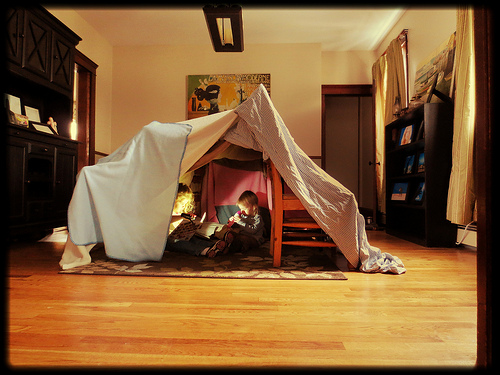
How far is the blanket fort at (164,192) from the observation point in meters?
2.02

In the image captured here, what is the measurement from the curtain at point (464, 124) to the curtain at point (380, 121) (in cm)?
182

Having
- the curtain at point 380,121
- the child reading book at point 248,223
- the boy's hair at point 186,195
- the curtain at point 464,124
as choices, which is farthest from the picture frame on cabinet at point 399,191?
the boy's hair at point 186,195

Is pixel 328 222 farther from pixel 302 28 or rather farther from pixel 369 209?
pixel 369 209

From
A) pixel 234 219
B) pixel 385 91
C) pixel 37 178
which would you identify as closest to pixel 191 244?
pixel 234 219

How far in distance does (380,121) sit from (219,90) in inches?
104

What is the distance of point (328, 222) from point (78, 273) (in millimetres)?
1607

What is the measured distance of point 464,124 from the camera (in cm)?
265

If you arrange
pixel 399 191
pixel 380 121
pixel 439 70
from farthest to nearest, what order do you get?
pixel 380 121
pixel 399 191
pixel 439 70

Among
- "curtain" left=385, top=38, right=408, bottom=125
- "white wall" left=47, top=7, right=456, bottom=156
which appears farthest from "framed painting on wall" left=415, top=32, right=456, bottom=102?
"white wall" left=47, top=7, right=456, bottom=156

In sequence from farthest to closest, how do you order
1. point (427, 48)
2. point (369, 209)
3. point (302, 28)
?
point (369, 209), point (302, 28), point (427, 48)

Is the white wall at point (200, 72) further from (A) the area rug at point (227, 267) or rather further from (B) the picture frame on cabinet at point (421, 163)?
(A) the area rug at point (227, 267)

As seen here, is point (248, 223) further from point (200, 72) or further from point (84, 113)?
point (200, 72)

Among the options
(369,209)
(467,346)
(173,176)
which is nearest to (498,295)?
(467,346)

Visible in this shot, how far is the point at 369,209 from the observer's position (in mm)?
5957
